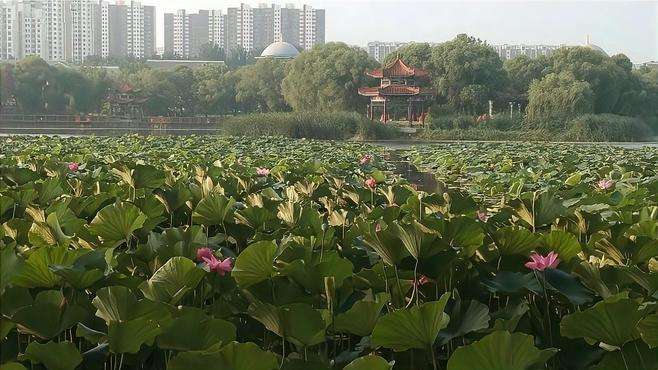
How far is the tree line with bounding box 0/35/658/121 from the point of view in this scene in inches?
1236

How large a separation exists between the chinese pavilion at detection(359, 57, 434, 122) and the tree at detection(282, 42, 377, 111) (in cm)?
85

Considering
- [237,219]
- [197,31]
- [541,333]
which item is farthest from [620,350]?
[197,31]

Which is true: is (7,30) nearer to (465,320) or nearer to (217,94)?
(217,94)

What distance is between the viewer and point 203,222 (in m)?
1.78

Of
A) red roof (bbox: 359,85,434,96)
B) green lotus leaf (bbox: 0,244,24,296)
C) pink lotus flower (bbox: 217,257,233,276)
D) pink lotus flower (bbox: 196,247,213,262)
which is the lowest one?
Result: pink lotus flower (bbox: 217,257,233,276)

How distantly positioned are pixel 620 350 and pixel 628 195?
1904mm

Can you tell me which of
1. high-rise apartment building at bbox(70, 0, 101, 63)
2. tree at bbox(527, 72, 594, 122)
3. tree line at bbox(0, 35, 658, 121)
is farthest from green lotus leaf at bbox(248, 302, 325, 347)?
high-rise apartment building at bbox(70, 0, 101, 63)

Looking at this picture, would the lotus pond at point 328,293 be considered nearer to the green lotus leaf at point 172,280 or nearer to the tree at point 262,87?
the green lotus leaf at point 172,280

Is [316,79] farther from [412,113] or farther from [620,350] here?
[620,350]

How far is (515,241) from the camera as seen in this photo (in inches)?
55.3

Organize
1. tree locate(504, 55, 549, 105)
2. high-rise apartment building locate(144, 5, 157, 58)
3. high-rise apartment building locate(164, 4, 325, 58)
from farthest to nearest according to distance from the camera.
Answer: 1. high-rise apartment building locate(164, 4, 325, 58)
2. high-rise apartment building locate(144, 5, 157, 58)
3. tree locate(504, 55, 549, 105)

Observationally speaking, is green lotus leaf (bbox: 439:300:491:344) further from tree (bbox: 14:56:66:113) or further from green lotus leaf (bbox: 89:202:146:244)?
tree (bbox: 14:56:66:113)

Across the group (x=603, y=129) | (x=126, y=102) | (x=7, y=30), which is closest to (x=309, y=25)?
(x=7, y=30)

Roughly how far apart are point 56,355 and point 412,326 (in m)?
0.41
